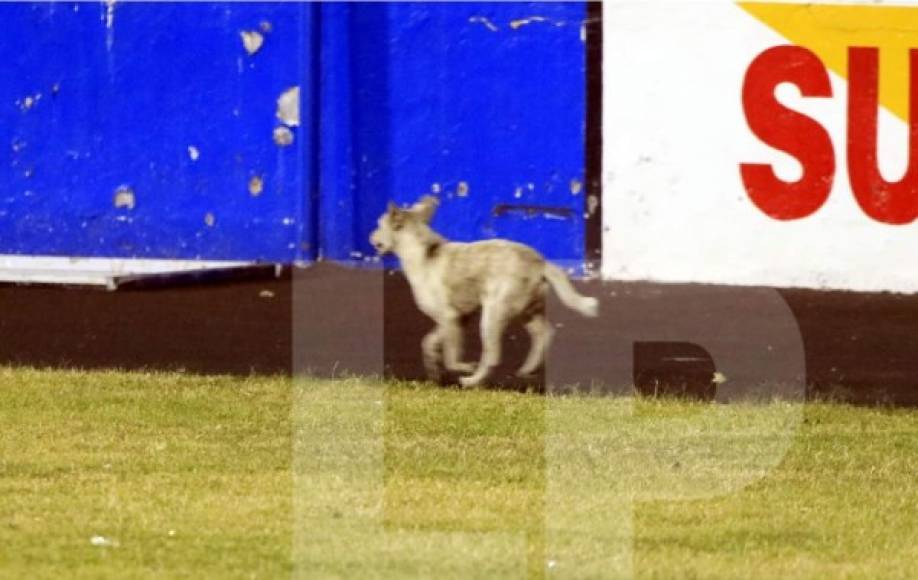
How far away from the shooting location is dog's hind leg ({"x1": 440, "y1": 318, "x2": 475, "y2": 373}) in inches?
411

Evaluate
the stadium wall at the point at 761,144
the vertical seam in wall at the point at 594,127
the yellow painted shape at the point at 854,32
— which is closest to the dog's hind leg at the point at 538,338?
the stadium wall at the point at 761,144

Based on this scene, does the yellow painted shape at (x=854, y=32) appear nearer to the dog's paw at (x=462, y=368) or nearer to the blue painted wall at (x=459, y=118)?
the blue painted wall at (x=459, y=118)

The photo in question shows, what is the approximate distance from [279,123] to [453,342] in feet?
16.2

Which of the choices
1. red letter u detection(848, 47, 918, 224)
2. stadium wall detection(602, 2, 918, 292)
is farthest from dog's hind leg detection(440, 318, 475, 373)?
red letter u detection(848, 47, 918, 224)

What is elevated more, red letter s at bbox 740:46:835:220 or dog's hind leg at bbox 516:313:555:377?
red letter s at bbox 740:46:835:220

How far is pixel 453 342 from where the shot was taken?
10461 mm

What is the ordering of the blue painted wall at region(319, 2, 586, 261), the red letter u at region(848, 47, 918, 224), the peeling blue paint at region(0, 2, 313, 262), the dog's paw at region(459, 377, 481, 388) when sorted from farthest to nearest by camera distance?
the peeling blue paint at region(0, 2, 313, 262), the blue painted wall at region(319, 2, 586, 261), the red letter u at region(848, 47, 918, 224), the dog's paw at region(459, 377, 481, 388)

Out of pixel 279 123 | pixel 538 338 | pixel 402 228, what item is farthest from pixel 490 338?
pixel 279 123

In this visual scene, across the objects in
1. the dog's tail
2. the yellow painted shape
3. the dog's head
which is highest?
the yellow painted shape

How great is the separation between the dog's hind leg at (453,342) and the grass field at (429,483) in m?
0.25

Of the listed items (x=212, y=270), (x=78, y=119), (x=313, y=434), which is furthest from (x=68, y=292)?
(x=313, y=434)

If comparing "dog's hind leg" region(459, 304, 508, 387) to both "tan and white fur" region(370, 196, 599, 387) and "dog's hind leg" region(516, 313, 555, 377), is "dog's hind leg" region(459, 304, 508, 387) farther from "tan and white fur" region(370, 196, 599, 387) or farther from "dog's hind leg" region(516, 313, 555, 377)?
"dog's hind leg" region(516, 313, 555, 377)

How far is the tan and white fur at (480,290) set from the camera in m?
10.2

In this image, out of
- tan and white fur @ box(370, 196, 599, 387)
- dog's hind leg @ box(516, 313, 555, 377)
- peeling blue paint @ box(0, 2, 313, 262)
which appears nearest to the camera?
tan and white fur @ box(370, 196, 599, 387)
